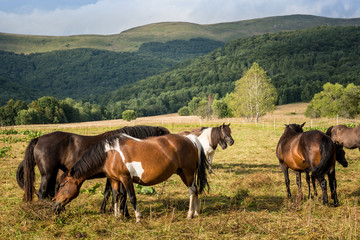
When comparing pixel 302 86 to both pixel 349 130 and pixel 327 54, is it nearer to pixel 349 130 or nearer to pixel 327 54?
pixel 327 54

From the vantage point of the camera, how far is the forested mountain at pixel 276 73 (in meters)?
113

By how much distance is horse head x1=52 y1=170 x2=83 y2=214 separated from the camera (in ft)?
20.0

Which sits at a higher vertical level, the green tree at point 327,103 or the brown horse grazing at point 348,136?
the brown horse grazing at point 348,136

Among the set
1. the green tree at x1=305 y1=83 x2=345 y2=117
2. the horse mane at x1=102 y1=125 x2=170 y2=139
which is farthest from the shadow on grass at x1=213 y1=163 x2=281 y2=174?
the green tree at x1=305 y1=83 x2=345 y2=117

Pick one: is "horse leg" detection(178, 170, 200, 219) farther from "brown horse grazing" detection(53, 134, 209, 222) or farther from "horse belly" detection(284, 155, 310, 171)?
"horse belly" detection(284, 155, 310, 171)

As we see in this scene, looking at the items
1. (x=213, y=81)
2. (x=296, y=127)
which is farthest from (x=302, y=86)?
(x=296, y=127)

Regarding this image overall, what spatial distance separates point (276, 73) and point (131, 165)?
151580 mm

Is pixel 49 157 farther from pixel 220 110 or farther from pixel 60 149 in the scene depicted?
pixel 220 110

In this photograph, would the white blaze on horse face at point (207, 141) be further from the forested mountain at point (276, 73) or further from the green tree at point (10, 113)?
the forested mountain at point (276, 73)

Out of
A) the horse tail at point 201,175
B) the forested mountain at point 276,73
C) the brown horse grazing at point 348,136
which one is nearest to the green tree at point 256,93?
the brown horse grazing at point 348,136

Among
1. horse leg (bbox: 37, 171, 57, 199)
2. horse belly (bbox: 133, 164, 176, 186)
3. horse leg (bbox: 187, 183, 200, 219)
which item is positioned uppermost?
horse belly (bbox: 133, 164, 176, 186)

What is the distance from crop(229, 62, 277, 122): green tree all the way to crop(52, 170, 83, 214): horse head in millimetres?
48439

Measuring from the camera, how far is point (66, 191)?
615 cm

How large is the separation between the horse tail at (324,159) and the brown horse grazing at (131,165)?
298cm
